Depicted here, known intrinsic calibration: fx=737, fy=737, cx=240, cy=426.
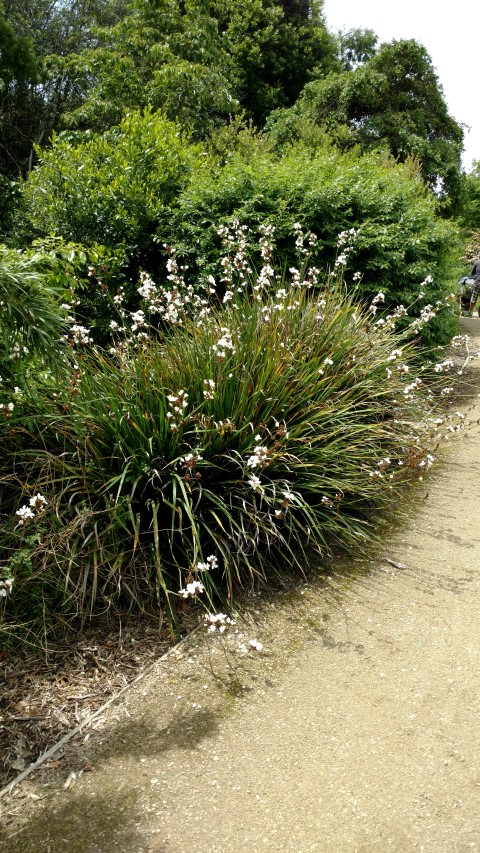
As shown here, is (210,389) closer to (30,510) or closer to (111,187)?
(30,510)

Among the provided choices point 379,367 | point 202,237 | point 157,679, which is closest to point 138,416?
point 157,679

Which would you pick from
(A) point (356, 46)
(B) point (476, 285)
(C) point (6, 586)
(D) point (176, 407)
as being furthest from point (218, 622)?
(A) point (356, 46)

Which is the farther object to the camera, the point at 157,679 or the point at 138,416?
the point at 138,416

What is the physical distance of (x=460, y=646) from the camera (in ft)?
10.9

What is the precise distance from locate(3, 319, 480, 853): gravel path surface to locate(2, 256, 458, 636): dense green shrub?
15.7 inches

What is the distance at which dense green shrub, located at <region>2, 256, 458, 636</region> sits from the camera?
11.5 feet

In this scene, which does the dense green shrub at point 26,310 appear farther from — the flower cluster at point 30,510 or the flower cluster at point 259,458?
the flower cluster at point 259,458

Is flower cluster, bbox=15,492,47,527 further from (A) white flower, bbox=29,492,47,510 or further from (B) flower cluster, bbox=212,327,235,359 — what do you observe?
(B) flower cluster, bbox=212,327,235,359

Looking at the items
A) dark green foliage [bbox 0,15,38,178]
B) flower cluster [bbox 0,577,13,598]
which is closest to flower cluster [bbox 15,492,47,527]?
flower cluster [bbox 0,577,13,598]

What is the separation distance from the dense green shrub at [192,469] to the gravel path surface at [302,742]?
15.7 inches

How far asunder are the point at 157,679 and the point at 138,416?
1.35 meters

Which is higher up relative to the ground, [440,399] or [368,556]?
[440,399]

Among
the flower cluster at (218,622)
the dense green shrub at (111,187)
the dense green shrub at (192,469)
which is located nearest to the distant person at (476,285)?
the dense green shrub at (111,187)

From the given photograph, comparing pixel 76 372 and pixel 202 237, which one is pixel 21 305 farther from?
pixel 202 237
